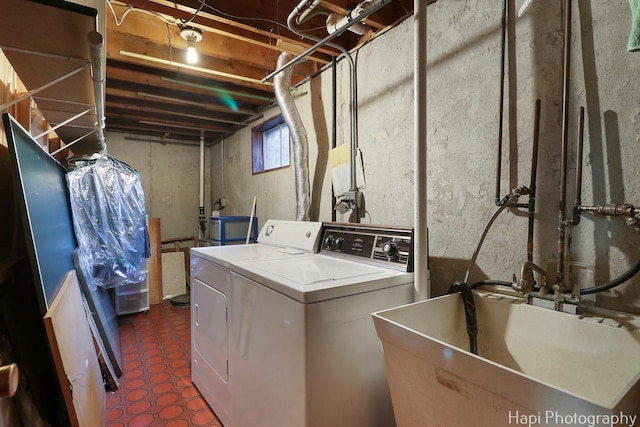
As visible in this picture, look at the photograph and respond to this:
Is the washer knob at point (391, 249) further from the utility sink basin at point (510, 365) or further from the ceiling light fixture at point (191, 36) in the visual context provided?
the ceiling light fixture at point (191, 36)

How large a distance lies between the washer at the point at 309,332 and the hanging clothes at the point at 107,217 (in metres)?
1.32

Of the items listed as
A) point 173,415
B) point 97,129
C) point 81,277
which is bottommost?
point 173,415

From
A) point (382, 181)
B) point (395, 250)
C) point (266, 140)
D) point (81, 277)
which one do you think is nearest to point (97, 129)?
point (81, 277)

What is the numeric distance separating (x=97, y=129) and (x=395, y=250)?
91.3 inches

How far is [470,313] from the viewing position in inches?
49.6

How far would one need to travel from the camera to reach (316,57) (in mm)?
2283

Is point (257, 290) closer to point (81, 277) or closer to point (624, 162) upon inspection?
point (624, 162)

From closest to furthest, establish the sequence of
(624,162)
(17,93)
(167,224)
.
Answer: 1. (624,162)
2. (17,93)
3. (167,224)

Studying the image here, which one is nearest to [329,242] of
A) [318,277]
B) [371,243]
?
[371,243]

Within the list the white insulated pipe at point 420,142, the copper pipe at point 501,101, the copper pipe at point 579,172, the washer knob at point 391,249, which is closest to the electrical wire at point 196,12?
the white insulated pipe at point 420,142

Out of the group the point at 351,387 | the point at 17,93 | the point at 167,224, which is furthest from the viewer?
the point at 167,224

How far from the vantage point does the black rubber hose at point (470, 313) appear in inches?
49.1

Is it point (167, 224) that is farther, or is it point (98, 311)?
point (167, 224)

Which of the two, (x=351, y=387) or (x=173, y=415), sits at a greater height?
(x=351, y=387)
